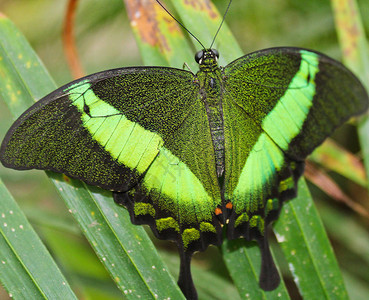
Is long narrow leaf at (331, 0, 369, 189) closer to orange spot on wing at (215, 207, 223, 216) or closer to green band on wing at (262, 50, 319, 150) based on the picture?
green band on wing at (262, 50, 319, 150)

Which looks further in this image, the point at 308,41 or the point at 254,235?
the point at 308,41

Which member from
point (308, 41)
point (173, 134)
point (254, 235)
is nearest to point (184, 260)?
point (254, 235)

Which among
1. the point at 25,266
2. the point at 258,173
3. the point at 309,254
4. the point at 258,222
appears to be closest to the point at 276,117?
the point at 258,173

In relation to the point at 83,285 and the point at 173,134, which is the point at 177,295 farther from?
the point at 83,285

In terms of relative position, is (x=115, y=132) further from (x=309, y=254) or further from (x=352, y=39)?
(x=352, y=39)

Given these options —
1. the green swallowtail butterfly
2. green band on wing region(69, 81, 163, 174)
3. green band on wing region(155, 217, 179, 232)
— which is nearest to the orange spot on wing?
the green swallowtail butterfly
